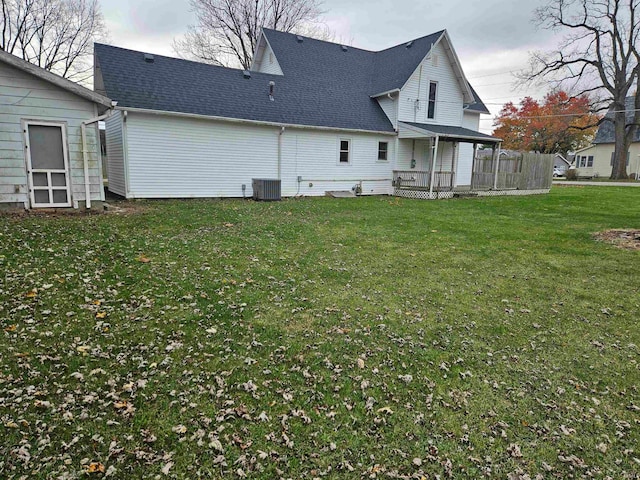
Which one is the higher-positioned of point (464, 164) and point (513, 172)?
point (464, 164)

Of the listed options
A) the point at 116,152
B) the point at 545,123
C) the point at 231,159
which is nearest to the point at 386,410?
the point at 231,159

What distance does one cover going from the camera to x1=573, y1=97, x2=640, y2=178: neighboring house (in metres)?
40.6

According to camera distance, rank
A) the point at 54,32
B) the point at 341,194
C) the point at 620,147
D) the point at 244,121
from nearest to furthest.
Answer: the point at 244,121
the point at 341,194
the point at 54,32
the point at 620,147

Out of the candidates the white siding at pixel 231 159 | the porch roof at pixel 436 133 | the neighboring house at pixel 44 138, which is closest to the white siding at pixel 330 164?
A: the white siding at pixel 231 159

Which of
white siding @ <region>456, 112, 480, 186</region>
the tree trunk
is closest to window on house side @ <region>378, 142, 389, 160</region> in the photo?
white siding @ <region>456, 112, 480, 186</region>

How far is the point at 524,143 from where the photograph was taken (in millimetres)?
50656

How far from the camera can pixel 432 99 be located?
21.6m

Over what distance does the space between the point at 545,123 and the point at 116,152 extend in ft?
158

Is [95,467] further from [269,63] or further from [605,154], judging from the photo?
[605,154]

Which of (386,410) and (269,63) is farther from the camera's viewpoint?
(269,63)

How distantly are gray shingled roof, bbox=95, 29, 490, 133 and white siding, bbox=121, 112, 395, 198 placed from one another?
20.5 inches

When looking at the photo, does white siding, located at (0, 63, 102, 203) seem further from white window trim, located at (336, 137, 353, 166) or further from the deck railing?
the deck railing

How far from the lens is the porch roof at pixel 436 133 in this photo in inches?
737

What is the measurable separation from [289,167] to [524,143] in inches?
1737
